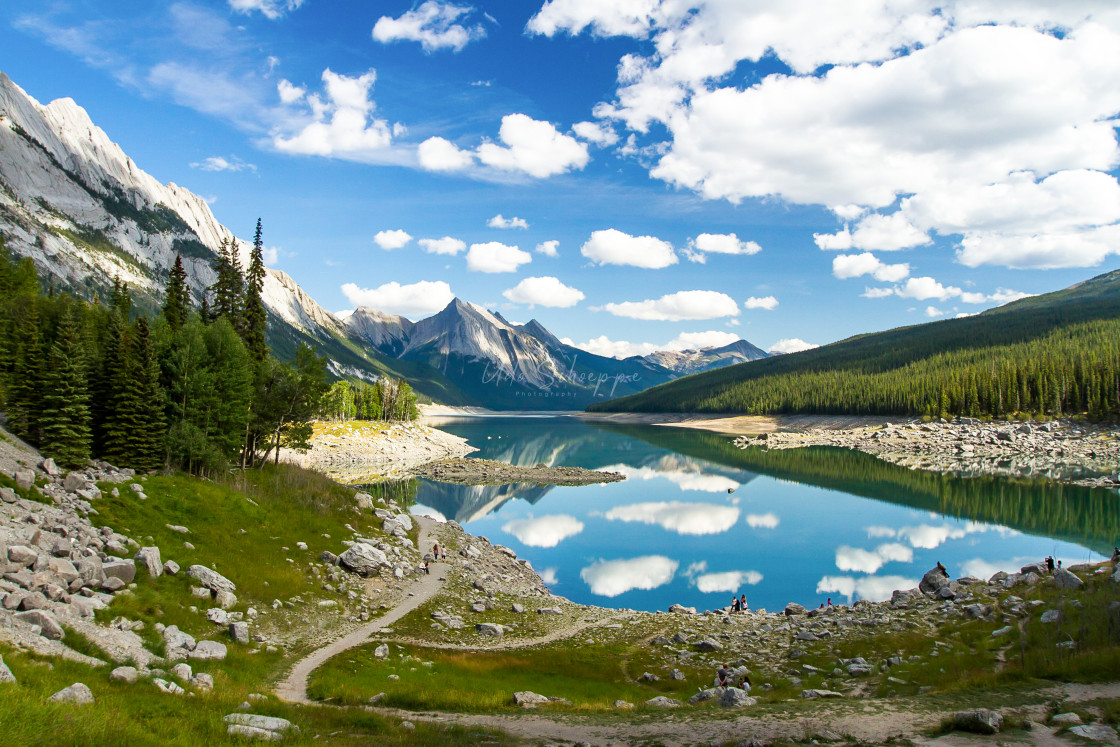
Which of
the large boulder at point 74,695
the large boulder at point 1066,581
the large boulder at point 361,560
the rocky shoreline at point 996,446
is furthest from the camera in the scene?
the rocky shoreline at point 996,446

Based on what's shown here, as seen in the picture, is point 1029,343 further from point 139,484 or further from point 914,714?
point 139,484

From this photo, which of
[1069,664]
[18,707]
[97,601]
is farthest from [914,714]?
[97,601]

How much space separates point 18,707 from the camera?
369 inches

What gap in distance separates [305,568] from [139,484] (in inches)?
386

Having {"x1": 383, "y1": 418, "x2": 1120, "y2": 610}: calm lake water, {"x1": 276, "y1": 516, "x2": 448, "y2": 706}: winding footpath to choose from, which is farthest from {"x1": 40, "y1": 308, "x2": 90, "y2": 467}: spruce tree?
{"x1": 383, "y1": 418, "x2": 1120, "y2": 610}: calm lake water

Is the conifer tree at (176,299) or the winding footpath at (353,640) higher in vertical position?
the conifer tree at (176,299)

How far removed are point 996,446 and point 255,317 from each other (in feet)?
440

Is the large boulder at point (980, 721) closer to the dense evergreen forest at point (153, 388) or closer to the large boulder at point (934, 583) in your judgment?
the large boulder at point (934, 583)

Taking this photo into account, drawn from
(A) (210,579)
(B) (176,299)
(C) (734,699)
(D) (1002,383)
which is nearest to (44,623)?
(A) (210,579)

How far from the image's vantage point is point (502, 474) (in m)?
96.3

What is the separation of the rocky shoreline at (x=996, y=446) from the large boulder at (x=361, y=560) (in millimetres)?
89880

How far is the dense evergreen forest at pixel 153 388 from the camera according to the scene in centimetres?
3262

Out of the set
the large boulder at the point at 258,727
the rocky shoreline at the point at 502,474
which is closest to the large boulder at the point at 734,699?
the large boulder at the point at 258,727

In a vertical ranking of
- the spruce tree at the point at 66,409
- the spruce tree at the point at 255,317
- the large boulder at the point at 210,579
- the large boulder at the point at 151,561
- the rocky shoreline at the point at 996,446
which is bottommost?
the rocky shoreline at the point at 996,446
